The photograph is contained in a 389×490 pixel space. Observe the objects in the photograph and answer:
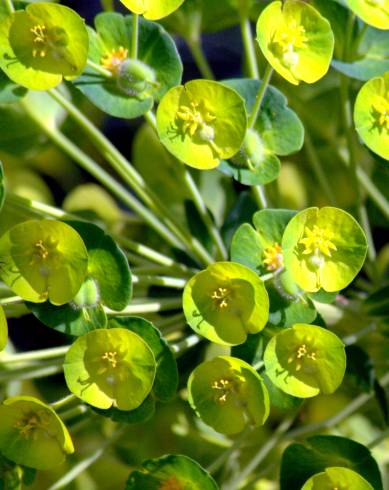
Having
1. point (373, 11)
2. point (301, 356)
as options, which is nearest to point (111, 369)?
point (301, 356)

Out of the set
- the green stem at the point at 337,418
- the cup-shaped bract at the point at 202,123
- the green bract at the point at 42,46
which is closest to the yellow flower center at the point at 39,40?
the green bract at the point at 42,46

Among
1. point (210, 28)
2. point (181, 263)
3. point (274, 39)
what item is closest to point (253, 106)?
point (274, 39)

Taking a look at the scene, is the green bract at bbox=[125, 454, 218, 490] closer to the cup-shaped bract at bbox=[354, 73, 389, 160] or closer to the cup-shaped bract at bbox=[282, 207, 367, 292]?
the cup-shaped bract at bbox=[282, 207, 367, 292]

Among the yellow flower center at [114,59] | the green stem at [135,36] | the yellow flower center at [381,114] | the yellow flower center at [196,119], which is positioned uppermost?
the green stem at [135,36]

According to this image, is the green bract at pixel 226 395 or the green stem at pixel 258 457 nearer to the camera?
the green bract at pixel 226 395

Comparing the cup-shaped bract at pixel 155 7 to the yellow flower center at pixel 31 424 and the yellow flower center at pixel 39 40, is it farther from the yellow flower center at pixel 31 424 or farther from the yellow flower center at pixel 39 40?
the yellow flower center at pixel 31 424

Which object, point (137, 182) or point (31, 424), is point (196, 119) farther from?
point (31, 424)
